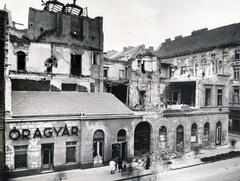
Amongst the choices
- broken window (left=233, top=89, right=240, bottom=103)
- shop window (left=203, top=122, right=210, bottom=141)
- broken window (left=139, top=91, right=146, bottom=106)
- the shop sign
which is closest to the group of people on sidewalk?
the shop sign

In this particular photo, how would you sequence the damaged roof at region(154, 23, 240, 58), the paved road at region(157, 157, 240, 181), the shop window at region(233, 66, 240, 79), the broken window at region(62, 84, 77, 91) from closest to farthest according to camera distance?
the paved road at region(157, 157, 240, 181) < the broken window at region(62, 84, 77, 91) < the shop window at region(233, 66, 240, 79) < the damaged roof at region(154, 23, 240, 58)

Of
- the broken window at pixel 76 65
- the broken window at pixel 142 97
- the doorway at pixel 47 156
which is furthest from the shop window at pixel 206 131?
the doorway at pixel 47 156

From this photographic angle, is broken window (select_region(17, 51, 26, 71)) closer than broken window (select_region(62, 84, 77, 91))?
Yes

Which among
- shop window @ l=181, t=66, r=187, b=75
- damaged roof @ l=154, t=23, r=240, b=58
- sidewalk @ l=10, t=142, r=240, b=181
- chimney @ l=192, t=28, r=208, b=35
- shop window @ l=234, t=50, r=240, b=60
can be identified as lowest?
sidewalk @ l=10, t=142, r=240, b=181

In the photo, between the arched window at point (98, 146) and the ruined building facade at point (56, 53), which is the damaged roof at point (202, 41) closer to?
the ruined building facade at point (56, 53)

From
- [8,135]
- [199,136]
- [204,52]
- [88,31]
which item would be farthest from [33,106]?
[204,52]

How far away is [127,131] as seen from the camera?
76.3 ft

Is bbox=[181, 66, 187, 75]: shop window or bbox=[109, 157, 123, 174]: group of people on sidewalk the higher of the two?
bbox=[181, 66, 187, 75]: shop window

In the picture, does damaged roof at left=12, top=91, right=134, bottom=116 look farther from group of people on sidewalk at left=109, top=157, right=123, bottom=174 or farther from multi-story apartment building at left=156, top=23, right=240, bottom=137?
multi-story apartment building at left=156, top=23, right=240, bottom=137

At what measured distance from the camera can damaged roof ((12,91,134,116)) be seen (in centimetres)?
1969

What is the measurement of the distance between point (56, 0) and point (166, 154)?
2226 cm

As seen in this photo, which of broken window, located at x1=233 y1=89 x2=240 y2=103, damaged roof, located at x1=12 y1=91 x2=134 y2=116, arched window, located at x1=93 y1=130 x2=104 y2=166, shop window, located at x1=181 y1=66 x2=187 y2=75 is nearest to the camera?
damaged roof, located at x1=12 y1=91 x2=134 y2=116

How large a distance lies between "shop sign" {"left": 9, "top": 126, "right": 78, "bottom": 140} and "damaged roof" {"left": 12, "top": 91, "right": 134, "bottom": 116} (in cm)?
135

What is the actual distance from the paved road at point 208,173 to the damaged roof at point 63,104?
7.17m
